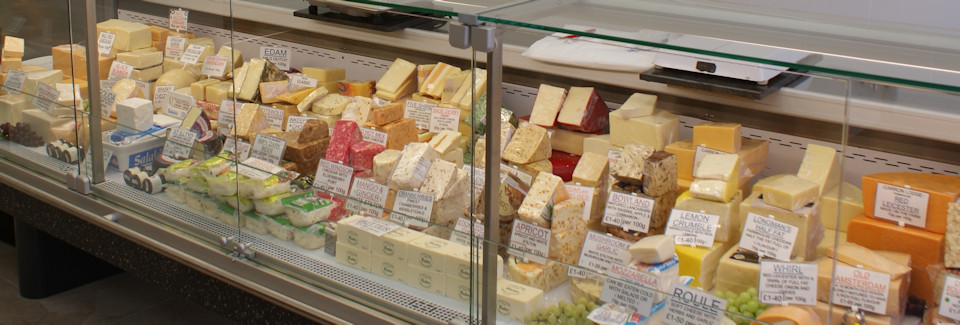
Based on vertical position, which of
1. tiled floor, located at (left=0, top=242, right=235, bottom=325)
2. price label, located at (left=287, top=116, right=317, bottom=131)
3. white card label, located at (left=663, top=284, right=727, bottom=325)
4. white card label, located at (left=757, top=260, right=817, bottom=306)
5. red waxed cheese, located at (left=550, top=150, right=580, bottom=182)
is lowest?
tiled floor, located at (left=0, top=242, right=235, bottom=325)

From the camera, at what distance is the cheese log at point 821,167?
169cm

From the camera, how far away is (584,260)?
6.82 feet

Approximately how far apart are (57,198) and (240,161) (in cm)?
92

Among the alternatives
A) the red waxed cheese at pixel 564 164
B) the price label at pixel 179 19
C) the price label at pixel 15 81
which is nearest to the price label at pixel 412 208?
the red waxed cheese at pixel 564 164

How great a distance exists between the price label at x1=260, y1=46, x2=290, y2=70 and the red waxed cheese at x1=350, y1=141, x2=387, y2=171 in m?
0.49

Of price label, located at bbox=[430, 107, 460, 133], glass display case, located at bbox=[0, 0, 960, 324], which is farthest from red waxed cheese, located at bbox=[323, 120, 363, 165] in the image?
price label, located at bbox=[430, 107, 460, 133]

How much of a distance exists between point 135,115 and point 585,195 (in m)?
1.62

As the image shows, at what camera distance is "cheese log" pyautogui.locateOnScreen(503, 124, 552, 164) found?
87.4 inches

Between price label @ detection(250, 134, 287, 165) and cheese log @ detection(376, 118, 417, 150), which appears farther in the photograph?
price label @ detection(250, 134, 287, 165)

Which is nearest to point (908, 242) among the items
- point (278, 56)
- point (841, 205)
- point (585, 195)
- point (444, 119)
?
point (841, 205)

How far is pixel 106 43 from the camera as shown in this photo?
3020 millimetres

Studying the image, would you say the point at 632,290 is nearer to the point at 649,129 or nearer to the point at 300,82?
the point at 649,129

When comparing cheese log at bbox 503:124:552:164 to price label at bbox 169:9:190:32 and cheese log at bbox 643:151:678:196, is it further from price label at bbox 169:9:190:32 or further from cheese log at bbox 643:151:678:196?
price label at bbox 169:9:190:32

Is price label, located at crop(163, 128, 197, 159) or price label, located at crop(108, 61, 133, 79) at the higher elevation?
price label, located at crop(108, 61, 133, 79)
